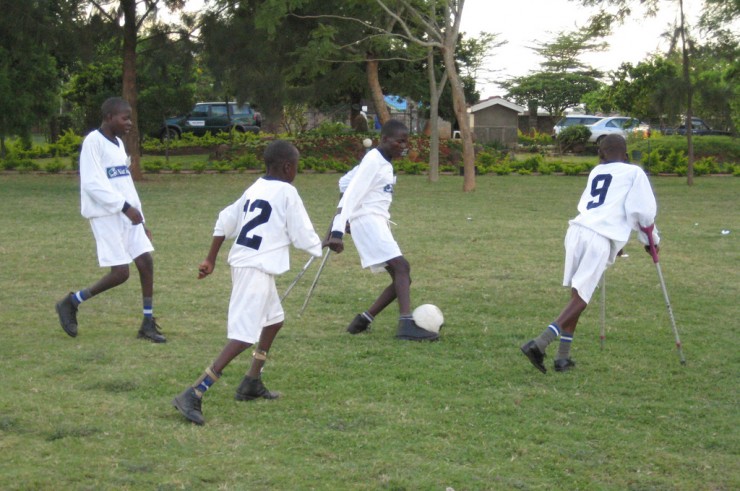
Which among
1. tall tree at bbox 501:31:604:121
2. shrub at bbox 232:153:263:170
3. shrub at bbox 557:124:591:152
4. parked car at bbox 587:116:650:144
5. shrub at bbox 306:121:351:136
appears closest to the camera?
shrub at bbox 232:153:263:170

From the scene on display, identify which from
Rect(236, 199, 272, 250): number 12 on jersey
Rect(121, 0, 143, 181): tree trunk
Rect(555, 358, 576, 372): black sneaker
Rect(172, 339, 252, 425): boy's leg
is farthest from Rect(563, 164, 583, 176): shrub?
Rect(172, 339, 252, 425): boy's leg

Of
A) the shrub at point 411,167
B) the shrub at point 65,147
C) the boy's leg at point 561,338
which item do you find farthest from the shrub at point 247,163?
the boy's leg at point 561,338

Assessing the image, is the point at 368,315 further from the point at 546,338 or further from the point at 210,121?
the point at 210,121

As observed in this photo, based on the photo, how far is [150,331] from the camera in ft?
23.9

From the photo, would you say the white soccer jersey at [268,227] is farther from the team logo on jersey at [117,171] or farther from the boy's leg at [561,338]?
the team logo on jersey at [117,171]

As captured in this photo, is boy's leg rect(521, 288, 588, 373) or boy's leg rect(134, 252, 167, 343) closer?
boy's leg rect(521, 288, 588, 373)

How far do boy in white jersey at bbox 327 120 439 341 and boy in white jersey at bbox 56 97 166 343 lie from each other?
5.12 feet

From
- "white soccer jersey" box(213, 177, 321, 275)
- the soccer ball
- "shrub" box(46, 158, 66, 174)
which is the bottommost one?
the soccer ball

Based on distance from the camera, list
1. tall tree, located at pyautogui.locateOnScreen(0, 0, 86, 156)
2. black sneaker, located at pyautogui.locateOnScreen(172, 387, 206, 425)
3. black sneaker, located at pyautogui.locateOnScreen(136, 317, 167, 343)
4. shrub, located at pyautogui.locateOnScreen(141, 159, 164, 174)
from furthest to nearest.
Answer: shrub, located at pyautogui.locateOnScreen(141, 159, 164, 174) → tall tree, located at pyautogui.locateOnScreen(0, 0, 86, 156) → black sneaker, located at pyautogui.locateOnScreen(136, 317, 167, 343) → black sneaker, located at pyautogui.locateOnScreen(172, 387, 206, 425)

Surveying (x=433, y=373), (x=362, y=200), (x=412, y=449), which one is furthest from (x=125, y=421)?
(x=362, y=200)

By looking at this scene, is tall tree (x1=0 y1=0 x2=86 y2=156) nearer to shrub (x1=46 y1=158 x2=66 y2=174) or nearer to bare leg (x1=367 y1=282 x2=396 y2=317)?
shrub (x1=46 y1=158 x2=66 y2=174)

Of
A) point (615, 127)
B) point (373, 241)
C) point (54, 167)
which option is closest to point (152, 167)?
point (54, 167)

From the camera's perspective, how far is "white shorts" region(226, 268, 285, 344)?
17.8 ft

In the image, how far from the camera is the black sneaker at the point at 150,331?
285 inches
